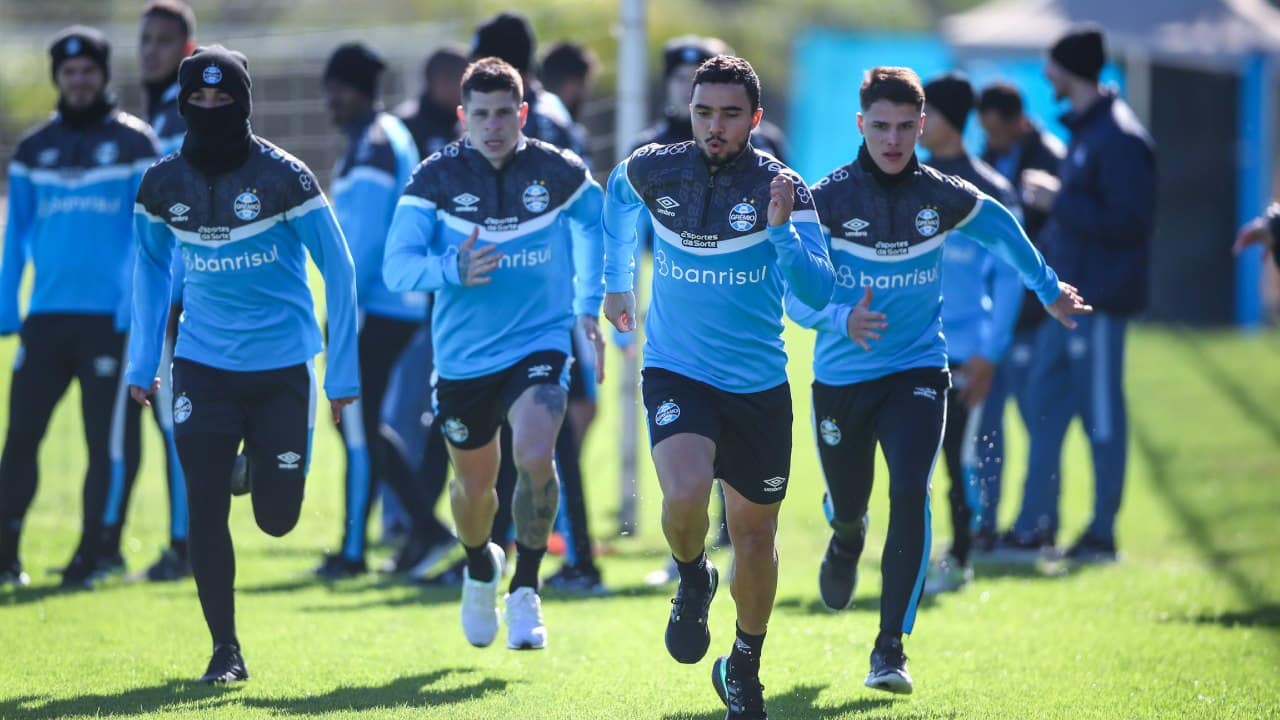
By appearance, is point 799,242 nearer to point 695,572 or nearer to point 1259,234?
point 695,572

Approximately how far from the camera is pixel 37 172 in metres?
8.98

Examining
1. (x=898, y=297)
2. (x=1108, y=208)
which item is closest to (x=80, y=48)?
(x=898, y=297)

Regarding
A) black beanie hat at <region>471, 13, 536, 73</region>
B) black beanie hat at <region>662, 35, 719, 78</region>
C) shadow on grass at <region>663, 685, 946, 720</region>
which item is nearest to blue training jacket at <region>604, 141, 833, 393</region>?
shadow on grass at <region>663, 685, 946, 720</region>

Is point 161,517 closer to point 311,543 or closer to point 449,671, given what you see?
point 311,543

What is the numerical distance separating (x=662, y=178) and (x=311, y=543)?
5.27 meters

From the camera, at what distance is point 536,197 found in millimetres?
7160

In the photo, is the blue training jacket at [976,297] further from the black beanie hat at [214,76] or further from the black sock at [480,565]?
the black beanie hat at [214,76]

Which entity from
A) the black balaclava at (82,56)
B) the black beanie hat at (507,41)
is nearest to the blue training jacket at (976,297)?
the black beanie hat at (507,41)

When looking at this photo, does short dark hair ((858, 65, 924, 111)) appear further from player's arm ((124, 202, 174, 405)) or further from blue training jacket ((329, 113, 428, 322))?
blue training jacket ((329, 113, 428, 322))

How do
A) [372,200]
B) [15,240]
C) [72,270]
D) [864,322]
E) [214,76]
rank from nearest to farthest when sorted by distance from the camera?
[864,322], [214,76], [72,270], [15,240], [372,200]

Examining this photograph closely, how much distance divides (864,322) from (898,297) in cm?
68

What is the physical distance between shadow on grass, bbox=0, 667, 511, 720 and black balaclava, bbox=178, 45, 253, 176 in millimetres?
2054

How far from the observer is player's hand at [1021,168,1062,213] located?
9911 millimetres

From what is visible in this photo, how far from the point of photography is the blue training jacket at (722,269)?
611cm
